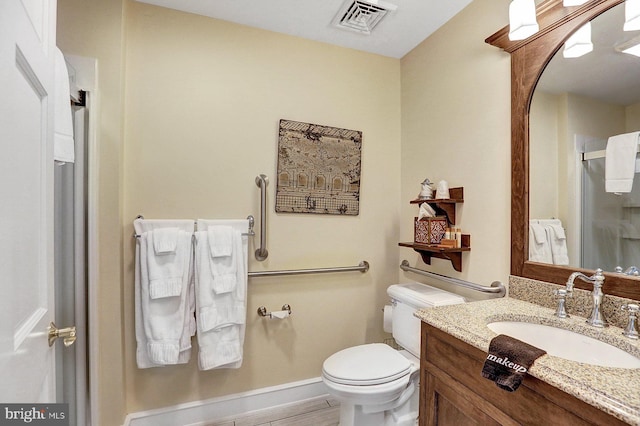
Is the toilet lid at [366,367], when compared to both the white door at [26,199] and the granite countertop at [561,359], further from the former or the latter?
the white door at [26,199]

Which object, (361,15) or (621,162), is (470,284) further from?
(361,15)

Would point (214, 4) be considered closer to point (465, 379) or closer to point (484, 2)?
point (484, 2)

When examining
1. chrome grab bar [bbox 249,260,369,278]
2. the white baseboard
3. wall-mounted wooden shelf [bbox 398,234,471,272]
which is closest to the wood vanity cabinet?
wall-mounted wooden shelf [bbox 398,234,471,272]

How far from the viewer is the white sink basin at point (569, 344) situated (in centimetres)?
89

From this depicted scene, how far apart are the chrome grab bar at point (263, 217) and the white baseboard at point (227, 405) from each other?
0.87 m

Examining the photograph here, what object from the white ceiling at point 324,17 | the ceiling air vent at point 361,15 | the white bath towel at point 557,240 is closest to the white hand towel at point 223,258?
the white ceiling at point 324,17

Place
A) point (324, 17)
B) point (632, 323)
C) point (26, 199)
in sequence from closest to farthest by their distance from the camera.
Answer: point (26, 199) → point (632, 323) → point (324, 17)

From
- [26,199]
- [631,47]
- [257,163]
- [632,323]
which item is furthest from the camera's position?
[257,163]

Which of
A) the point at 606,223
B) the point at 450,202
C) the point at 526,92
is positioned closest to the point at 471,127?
the point at 526,92

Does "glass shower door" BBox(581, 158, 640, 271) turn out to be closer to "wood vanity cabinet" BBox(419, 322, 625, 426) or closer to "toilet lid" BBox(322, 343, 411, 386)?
"wood vanity cabinet" BBox(419, 322, 625, 426)

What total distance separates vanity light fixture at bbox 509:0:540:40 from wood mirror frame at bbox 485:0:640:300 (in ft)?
0.21

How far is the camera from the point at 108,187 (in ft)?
5.04

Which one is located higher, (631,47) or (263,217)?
(631,47)

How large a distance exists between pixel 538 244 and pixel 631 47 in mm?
769
